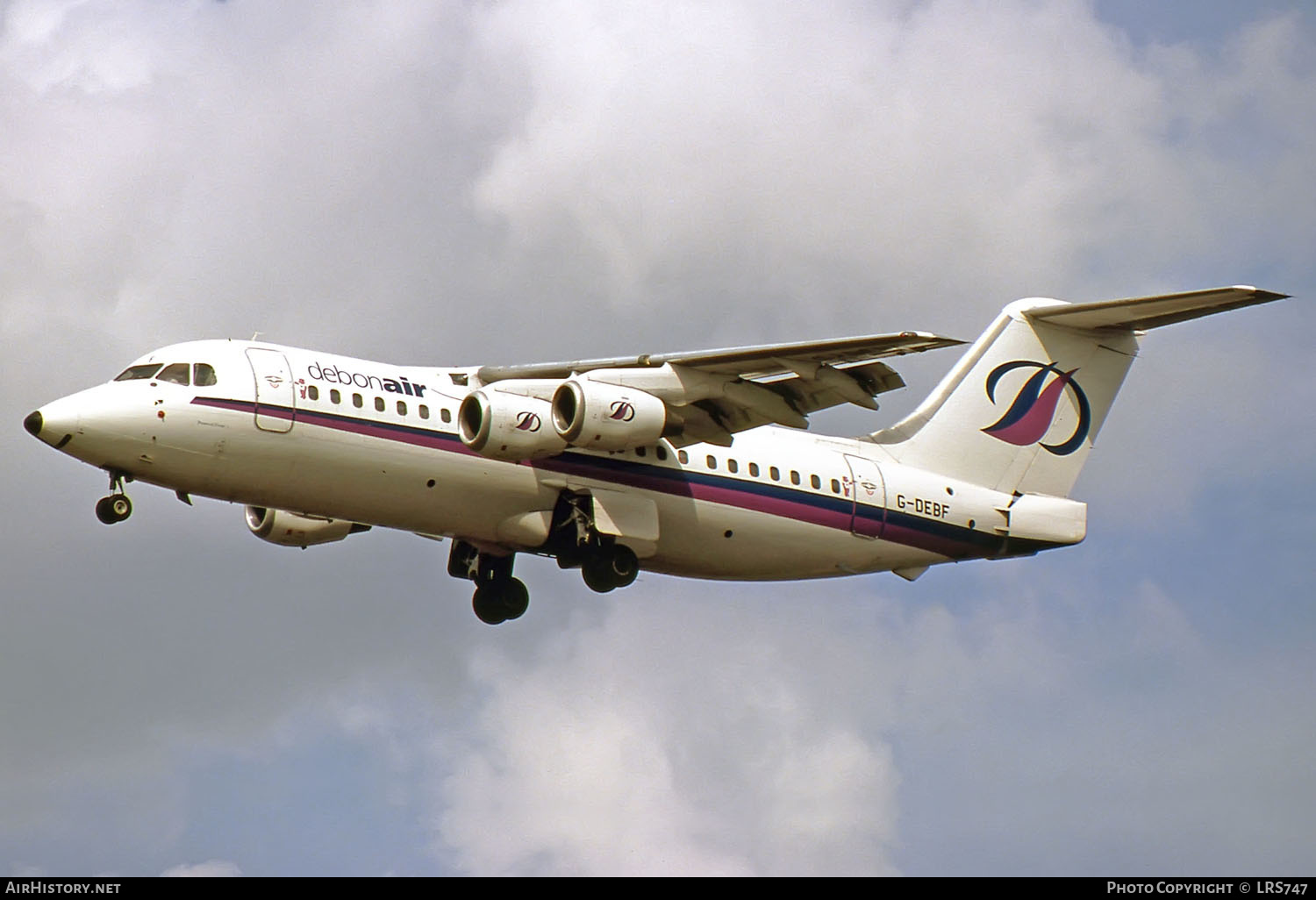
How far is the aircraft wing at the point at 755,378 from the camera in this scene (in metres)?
19.4

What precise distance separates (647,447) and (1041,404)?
5.24 metres

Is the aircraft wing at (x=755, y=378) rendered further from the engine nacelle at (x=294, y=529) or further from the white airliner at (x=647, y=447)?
the engine nacelle at (x=294, y=529)

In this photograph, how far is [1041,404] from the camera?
2333 centimetres

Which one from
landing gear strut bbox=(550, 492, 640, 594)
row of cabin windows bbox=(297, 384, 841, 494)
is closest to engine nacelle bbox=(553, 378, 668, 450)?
Result: row of cabin windows bbox=(297, 384, 841, 494)

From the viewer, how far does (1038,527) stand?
22.5m

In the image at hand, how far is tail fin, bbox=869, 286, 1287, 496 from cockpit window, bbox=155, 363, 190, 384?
789 cm

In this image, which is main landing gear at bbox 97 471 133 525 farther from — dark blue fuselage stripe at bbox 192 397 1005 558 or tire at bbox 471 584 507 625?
tire at bbox 471 584 507 625

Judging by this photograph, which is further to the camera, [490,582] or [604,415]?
[490,582]

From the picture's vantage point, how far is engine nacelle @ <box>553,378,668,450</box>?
63.3ft

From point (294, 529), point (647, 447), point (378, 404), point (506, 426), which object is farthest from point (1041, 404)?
point (294, 529)

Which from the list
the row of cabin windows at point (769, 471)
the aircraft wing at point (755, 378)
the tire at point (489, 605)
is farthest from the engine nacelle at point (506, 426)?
the tire at point (489, 605)

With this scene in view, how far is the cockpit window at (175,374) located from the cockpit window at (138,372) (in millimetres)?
111

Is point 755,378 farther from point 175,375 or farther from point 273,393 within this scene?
point 175,375
